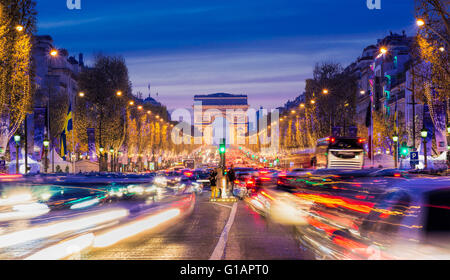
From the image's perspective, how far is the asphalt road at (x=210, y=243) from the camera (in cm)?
1092

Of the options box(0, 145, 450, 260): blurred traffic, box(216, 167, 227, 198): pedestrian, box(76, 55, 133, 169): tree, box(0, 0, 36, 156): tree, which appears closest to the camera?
box(0, 145, 450, 260): blurred traffic

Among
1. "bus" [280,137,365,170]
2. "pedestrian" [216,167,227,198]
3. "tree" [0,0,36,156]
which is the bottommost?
"pedestrian" [216,167,227,198]

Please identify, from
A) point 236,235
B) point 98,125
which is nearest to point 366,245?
point 236,235

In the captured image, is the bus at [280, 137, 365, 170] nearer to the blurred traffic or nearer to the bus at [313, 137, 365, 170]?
the bus at [313, 137, 365, 170]

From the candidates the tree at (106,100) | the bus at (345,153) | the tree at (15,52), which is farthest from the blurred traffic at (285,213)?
the tree at (106,100)

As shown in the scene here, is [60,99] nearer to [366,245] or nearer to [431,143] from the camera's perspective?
[431,143]

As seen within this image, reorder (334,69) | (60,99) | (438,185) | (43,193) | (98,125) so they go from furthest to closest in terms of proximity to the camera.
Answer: (60,99) → (334,69) → (98,125) → (43,193) → (438,185)

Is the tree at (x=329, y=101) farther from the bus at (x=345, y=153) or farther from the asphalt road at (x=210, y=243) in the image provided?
the asphalt road at (x=210, y=243)

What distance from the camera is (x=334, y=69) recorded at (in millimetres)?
84750

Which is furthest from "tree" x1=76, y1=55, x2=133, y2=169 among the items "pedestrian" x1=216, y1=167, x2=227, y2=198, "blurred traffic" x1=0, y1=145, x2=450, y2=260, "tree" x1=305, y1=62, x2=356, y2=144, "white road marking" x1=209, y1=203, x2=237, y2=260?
"white road marking" x1=209, y1=203, x2=237, y2=260

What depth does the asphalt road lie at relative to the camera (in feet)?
35.8

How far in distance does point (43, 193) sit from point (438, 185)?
56.3ft
